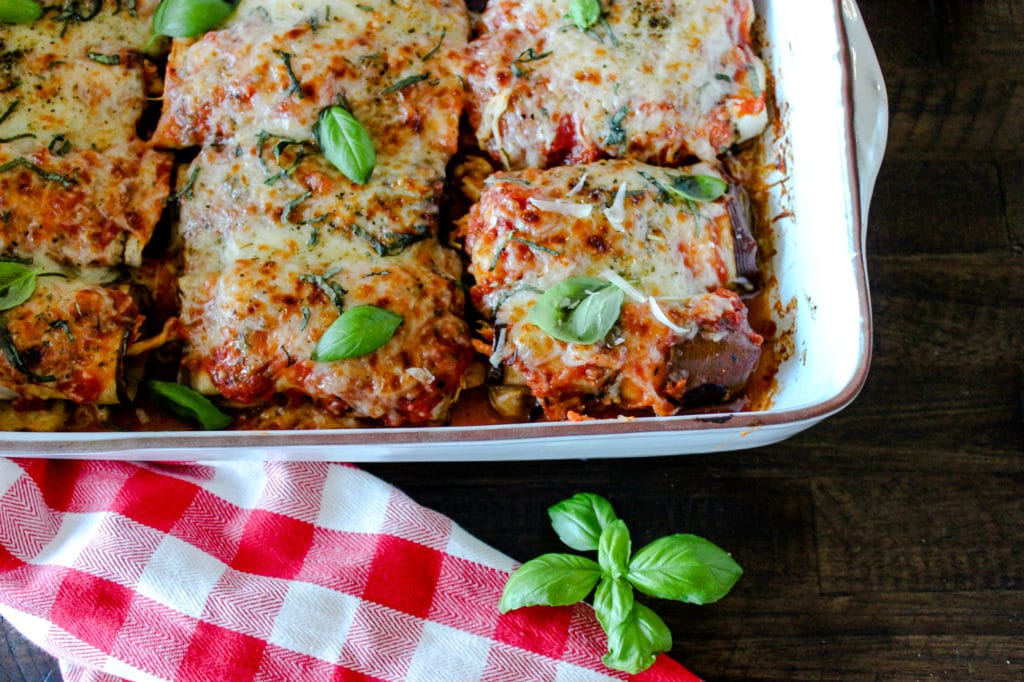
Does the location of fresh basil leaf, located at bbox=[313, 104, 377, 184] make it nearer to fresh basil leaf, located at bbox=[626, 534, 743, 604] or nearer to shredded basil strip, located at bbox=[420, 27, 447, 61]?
shredded basil strip, located at bbox=[420, 27, 447, 61]

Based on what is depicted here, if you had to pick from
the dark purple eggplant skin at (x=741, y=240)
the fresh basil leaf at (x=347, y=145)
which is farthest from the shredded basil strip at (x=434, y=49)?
the dark purple eggplant skin at (x=741, y=240)

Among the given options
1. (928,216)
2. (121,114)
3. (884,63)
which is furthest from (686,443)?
(121,114)

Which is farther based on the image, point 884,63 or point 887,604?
point 884,63

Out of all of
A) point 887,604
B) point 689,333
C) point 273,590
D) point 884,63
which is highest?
point 884,63

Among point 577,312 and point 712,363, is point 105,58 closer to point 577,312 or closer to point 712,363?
point 577,312

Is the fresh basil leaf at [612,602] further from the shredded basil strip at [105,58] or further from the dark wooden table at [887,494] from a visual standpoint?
the shredded basil strip at [105,58]

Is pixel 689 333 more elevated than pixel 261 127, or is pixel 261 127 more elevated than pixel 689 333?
pixel 261 127

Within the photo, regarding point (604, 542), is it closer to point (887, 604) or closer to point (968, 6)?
point (887, 604)
